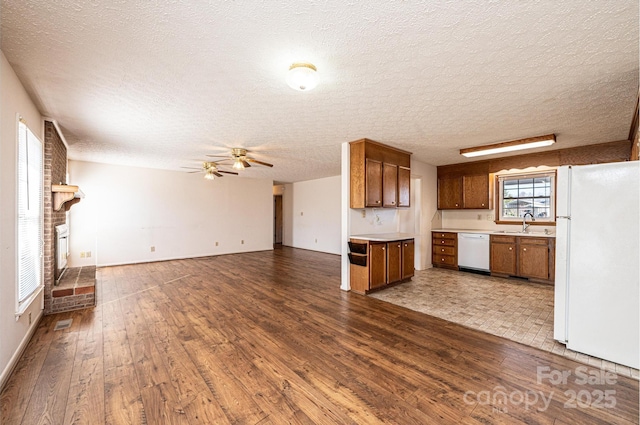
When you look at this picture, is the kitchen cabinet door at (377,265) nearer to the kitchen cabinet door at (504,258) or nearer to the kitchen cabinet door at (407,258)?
the kitchen cabinet door at (407,258)

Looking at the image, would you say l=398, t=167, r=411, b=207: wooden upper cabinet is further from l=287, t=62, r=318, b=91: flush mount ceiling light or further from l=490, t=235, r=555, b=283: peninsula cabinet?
l=287, t=62, r=318, b=91: flush mount ceiling light

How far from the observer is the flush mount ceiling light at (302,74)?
2049mm

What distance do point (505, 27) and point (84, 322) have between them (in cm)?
481

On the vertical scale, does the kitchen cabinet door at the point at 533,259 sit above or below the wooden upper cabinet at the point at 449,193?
below

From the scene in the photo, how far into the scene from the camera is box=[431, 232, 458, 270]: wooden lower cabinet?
5953 mm

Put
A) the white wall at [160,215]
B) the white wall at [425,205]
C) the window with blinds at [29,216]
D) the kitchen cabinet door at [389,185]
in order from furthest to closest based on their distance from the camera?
the white wall at [160,215]
the white wall at [425,205]
the kitchen cabinet door at [389,185]
the window with blinds at [29,216]

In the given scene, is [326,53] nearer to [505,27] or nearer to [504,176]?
[505,27]

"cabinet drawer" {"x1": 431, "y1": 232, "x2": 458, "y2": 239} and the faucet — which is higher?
the faucet

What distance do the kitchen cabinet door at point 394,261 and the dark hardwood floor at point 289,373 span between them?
95cm

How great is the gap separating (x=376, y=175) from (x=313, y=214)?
186 inches

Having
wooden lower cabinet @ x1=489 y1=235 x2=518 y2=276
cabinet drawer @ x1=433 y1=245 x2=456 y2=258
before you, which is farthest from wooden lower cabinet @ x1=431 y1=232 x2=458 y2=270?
wooden lower cabinet @ x1=489 y1=235 x2=518 y2=276

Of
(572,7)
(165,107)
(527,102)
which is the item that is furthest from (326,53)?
(527,102)

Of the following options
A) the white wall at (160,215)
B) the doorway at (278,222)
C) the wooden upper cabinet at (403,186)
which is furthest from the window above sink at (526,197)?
the doorway at (278,222)

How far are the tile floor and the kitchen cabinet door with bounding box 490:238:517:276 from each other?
185 mm
